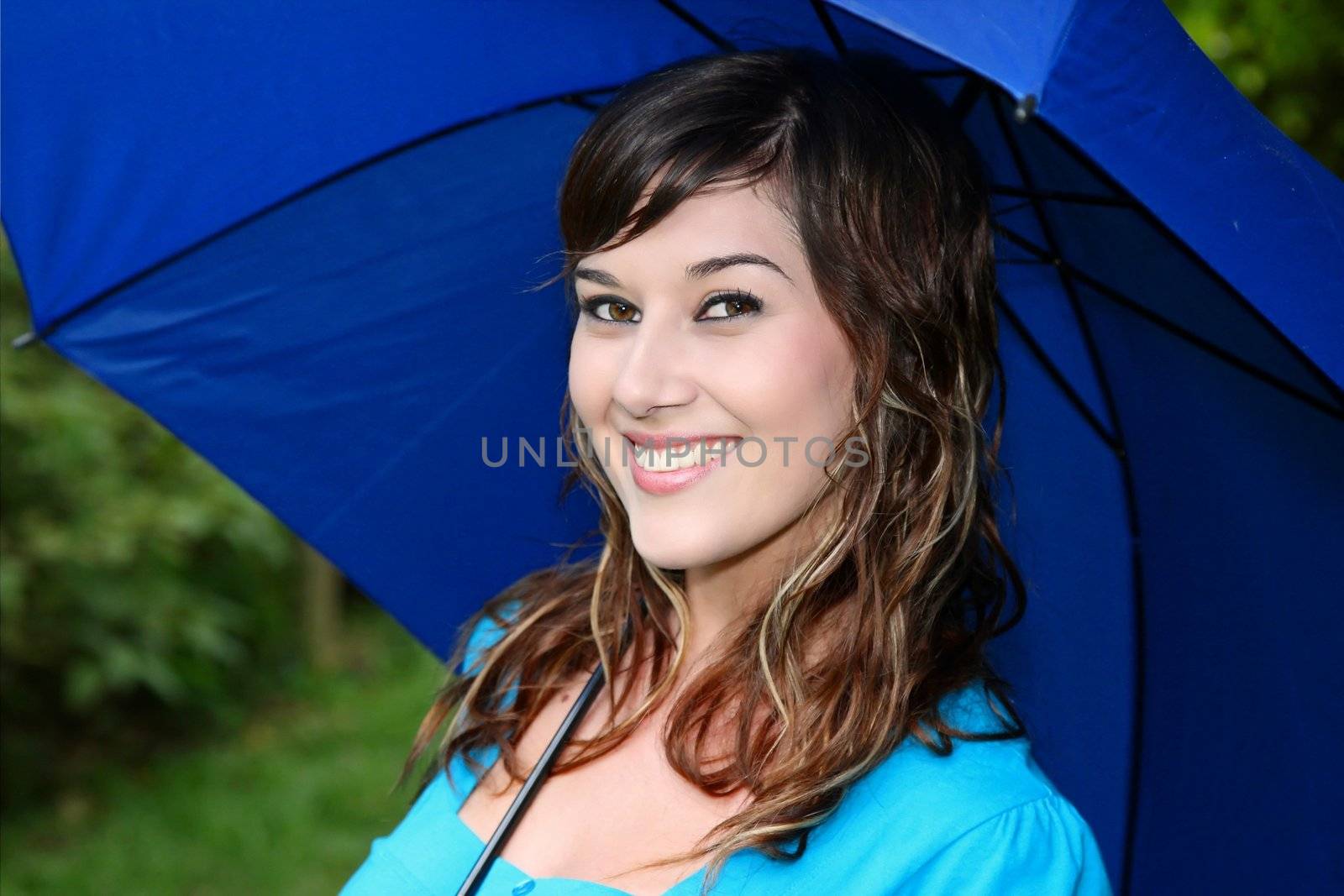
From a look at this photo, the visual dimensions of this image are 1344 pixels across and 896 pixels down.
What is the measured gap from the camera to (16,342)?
2473 mm

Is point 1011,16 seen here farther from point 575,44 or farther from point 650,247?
point 575,44

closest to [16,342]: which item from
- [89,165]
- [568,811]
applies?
[89,165]

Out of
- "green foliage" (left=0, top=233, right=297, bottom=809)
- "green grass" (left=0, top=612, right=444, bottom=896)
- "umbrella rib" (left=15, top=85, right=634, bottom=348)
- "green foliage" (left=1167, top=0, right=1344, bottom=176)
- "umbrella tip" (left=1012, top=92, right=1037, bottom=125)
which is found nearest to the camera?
"umbrella tip" (left=1012, top=92, right=1037, bottom=125)

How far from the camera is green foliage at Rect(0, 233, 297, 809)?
4262 millimetres

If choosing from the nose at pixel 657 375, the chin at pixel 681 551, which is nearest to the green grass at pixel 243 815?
the chin at pixel 681 551

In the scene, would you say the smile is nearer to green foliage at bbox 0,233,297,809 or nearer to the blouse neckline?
the blouse neckline

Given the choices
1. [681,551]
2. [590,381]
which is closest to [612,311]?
[590,381]

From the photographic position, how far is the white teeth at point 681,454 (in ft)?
6.10

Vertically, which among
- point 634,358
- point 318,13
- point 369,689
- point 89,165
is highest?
point 318,13

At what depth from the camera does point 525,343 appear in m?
2.56

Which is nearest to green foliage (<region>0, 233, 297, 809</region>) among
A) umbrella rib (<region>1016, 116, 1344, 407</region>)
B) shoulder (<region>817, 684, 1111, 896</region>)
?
shoulder (<region>817, 684, 1111, 896</region>)

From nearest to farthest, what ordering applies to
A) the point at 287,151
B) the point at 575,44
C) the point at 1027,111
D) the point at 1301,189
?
the point at 1027,111, the point at 1301,189, the point at 575,44, the point at 287,151

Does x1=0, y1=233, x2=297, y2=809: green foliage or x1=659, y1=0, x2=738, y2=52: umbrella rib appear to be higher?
x1=659, y1=0, x2=738, y2=52: umbrella rib

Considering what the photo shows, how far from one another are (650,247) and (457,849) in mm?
888
